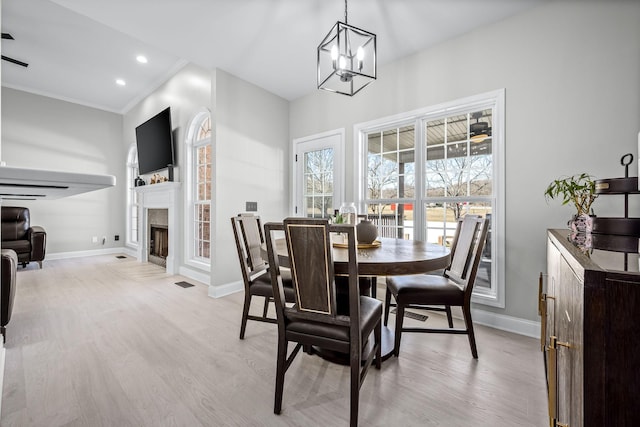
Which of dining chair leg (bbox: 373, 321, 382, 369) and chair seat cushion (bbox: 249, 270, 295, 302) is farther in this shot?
chair seat cushion (bbox: 249, 270, 295, 302)

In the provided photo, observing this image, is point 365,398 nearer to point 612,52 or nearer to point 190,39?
point 612,52

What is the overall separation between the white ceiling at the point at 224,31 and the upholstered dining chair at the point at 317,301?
2.16 meters

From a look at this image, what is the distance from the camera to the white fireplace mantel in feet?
14.4

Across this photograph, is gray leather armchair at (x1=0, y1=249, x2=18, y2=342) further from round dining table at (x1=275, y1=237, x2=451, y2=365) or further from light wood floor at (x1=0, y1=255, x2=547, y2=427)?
round dining table at (x1=275, y1=237, x2=451, y2=365)

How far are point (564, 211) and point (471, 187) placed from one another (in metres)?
0.74

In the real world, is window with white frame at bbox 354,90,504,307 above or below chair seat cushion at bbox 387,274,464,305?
above

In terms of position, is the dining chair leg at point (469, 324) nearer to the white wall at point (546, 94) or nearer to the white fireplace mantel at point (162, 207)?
the white wall at point (546, 94)

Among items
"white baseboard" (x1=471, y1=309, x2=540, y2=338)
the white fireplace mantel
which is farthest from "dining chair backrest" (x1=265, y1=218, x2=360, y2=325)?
the white fireplace mantel

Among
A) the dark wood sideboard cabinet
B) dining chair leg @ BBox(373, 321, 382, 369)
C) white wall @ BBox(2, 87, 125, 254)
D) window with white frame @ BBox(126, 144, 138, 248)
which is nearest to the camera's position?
the dark wood sideboard cabinet

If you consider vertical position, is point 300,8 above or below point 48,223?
above

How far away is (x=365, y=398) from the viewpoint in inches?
60.9

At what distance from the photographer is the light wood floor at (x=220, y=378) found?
1.41m

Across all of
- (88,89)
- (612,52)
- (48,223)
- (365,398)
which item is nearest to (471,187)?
(612,52)

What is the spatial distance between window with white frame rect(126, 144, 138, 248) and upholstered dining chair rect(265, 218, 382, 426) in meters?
6.30
